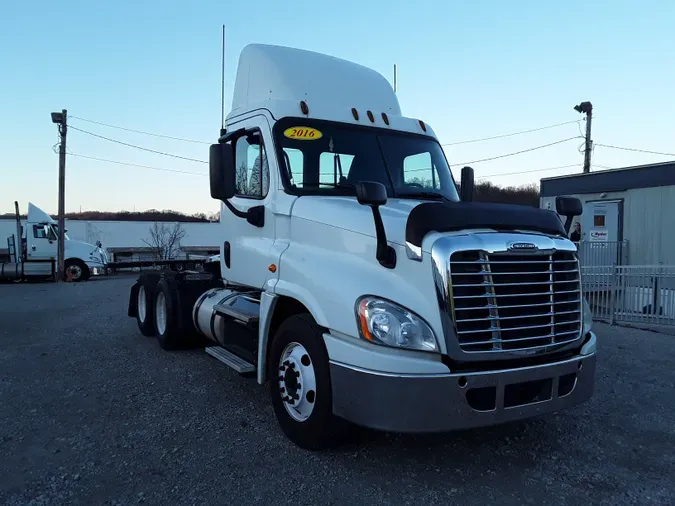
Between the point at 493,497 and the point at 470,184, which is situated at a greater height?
the point at 470,184

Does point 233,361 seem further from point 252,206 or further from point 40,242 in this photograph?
point 40,242

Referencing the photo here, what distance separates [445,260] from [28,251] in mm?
25205

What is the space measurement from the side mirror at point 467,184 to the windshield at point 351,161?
362mm

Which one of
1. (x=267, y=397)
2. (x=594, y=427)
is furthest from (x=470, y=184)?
(x=267, y=397)

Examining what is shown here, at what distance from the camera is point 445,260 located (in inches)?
129

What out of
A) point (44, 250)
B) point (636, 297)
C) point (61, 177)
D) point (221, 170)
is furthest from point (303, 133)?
point (44, 250)

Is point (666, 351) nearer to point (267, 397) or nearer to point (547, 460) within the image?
point (547, 460)

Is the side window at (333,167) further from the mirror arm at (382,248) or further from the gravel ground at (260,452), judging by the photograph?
the gravel ground at (260,452)

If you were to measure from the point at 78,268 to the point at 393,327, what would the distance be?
79.7 ft

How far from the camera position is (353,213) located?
12.8ft

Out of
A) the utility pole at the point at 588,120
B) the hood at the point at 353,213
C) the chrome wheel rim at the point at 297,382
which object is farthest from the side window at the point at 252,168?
the utility pole at the point at 588,120

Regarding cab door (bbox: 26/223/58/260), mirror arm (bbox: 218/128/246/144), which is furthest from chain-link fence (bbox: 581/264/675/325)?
cab door (bbox: 26/223/58/260)

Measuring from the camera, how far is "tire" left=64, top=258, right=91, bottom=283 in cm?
2408

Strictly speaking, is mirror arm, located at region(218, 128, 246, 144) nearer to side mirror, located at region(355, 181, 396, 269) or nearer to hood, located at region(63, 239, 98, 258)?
side mirror, located at region(355, 181, 396, 269)
